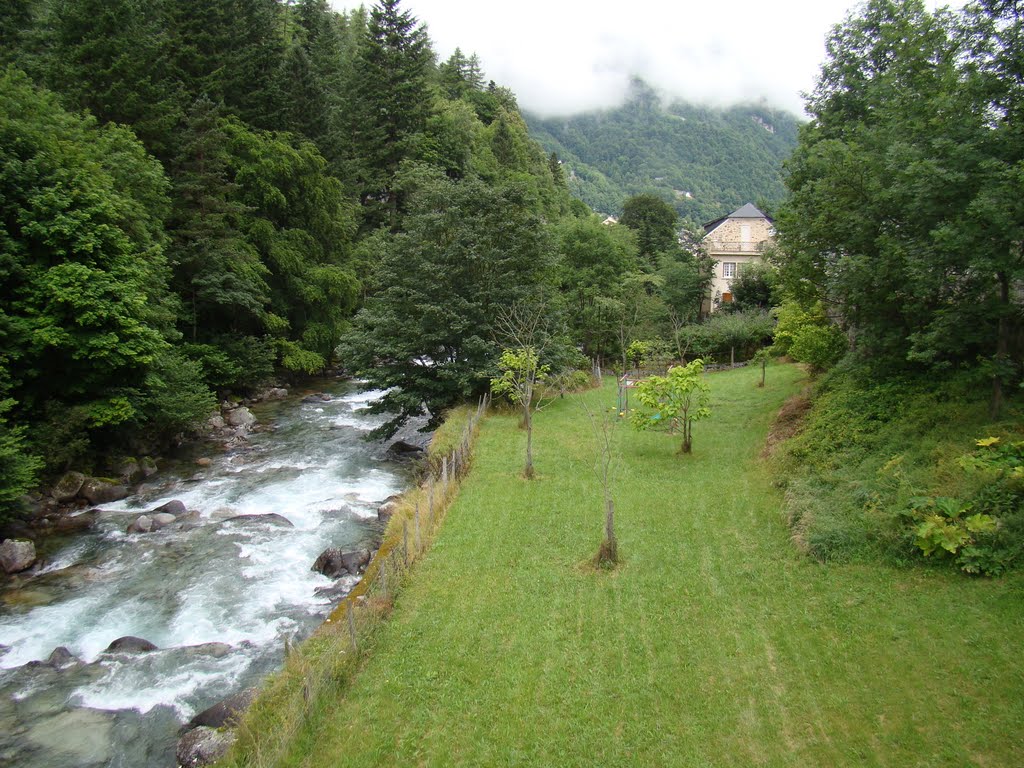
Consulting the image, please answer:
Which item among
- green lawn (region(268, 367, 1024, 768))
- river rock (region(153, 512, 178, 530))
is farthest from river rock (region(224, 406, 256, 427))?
green lawn (region(268, 367, 1024, 768))

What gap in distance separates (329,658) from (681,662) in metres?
5.15

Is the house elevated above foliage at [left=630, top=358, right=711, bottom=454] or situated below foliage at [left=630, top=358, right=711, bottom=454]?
above

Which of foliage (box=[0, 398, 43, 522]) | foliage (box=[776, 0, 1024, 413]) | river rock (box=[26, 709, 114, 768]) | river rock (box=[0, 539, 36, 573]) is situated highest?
foliage (box=[776, 0, 1024, 413])

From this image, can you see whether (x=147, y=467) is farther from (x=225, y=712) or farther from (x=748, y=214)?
(x=748, y=214)

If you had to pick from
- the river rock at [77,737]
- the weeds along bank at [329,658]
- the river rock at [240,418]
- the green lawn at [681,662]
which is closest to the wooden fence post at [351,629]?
the weeds along bank at [329,658]

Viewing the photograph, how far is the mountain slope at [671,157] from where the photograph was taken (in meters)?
143

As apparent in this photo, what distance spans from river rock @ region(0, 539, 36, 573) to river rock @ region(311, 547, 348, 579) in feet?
22.5

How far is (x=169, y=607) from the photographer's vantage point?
1336cm

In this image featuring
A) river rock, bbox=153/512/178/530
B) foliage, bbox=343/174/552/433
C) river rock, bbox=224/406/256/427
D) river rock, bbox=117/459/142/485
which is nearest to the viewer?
river rock, bbox=153/512/178/530

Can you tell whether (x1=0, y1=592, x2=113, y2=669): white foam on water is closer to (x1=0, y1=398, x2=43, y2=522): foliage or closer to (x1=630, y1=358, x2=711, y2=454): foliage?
(x1=0, y1=398, x2=43, y2=522): foliage

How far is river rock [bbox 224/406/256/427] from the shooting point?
2809 centimetres

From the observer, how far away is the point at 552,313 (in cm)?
2798

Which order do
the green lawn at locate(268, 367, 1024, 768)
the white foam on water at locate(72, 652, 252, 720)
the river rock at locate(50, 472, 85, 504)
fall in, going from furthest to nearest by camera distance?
the river rock at locate(50, 472, 85, 504) → the white foam on water at locate(72, 652, 252, 720) → the green lawn at locate(268, 367, 1024, 768)

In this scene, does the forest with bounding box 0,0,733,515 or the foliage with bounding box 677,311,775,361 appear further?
the foliage with bounding box 677,311,775,361
